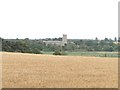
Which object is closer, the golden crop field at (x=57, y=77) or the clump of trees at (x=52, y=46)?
the golden crop field at (x=57, y=77)

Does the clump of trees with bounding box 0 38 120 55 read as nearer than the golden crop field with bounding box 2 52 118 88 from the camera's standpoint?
No

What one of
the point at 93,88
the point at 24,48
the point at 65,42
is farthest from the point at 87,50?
the point at 93,88

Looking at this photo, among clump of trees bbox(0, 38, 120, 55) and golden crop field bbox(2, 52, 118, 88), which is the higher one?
clump of trees bbox(0, 38, 120, 55)

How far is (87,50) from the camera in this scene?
7075 cm

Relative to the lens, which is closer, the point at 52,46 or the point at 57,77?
the point at 57,77

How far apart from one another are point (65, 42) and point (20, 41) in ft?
40.5

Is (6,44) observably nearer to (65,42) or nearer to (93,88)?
(65,42)

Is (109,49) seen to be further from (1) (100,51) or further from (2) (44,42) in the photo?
(2) (44,42)

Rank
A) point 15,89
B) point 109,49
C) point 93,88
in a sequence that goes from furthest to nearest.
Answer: point 109,49
point 93,88
point 15,89

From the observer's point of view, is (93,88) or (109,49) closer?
(93,88)

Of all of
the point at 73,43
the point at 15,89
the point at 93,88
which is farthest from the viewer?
the point at 73,43

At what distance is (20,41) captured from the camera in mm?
69688

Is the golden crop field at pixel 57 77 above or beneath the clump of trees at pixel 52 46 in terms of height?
beneath

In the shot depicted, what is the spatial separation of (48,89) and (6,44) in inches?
2313
